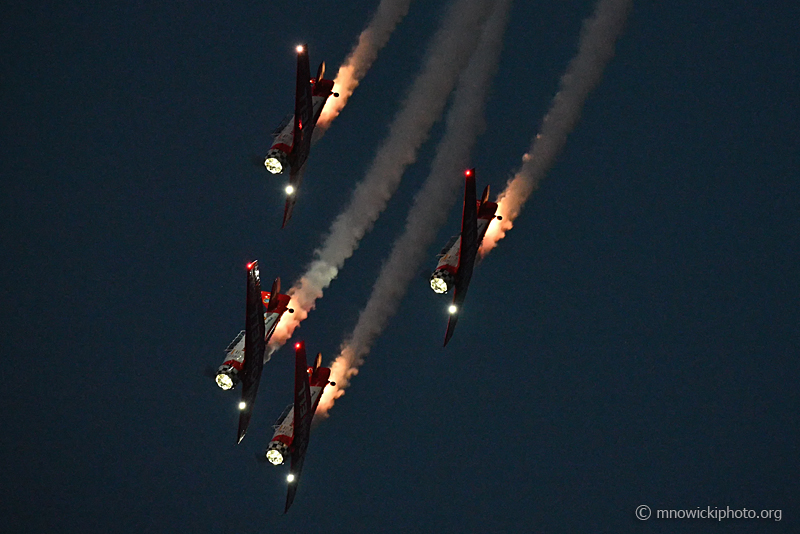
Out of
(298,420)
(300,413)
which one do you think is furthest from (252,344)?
(298,420)

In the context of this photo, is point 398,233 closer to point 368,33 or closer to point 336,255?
point 336,255

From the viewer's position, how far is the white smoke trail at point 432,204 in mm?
52094

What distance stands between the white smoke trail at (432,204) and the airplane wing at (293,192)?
18.1 ft

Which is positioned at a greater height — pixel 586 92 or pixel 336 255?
pixel 586 92

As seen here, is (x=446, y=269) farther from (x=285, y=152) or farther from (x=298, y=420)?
(x=298, y=420)

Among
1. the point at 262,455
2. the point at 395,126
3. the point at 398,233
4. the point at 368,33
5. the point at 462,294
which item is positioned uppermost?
the point at 368,33

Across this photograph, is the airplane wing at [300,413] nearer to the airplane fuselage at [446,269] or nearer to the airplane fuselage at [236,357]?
the airplane fuselage at [236,357]

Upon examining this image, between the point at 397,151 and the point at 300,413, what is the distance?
544 inches

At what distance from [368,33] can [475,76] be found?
6862mm

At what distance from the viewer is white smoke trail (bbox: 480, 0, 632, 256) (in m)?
53.0

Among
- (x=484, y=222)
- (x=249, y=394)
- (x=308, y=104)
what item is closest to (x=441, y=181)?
(x=484, y=222)

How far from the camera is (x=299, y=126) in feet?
170

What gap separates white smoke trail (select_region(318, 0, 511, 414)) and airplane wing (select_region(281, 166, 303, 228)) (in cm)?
552

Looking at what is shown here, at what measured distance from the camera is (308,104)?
52.2m
